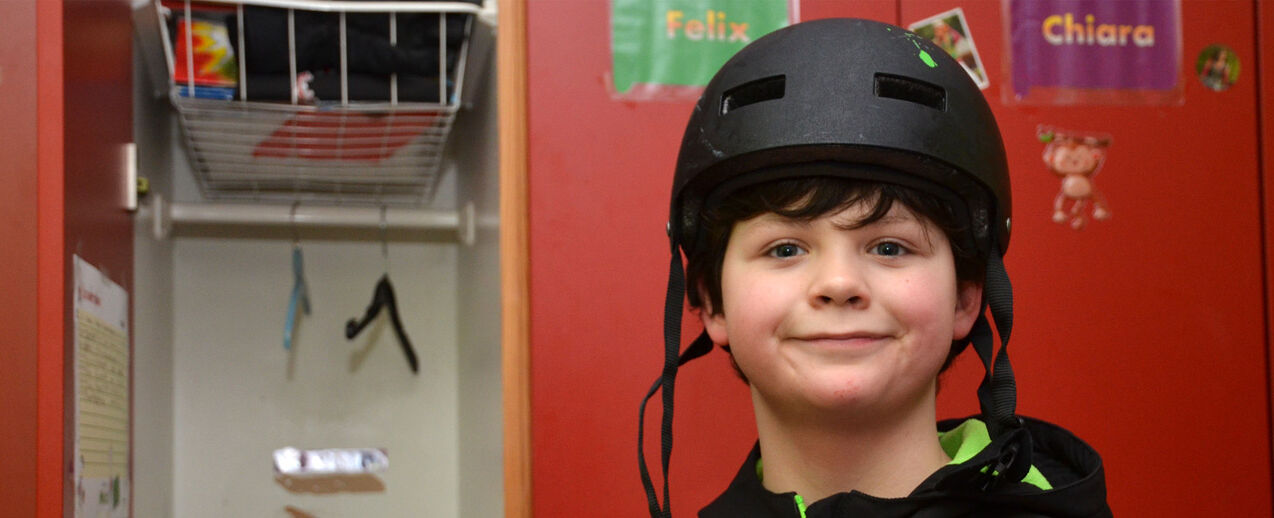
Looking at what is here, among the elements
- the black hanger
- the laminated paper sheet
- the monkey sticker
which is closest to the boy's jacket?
the monkey sticker

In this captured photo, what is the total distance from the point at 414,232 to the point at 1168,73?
46.9 inches

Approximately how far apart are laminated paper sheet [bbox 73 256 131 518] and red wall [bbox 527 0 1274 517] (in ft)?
1.67

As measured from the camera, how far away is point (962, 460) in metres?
1.05

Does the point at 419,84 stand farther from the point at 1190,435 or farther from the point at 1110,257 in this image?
the point at 1190,435

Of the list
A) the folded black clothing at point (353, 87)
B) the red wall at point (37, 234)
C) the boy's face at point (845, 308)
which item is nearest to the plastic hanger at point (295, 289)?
the folded black clothing at point (353, 87)

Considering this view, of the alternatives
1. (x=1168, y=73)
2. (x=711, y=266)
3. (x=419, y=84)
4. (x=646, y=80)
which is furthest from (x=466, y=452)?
(x=1168, y=73)

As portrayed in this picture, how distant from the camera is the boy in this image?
98 cm

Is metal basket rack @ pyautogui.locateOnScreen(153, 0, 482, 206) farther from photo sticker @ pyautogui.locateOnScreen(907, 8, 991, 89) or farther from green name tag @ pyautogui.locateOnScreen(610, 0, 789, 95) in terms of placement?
photo sticker @ pyautogui.locateOnScreen(907, 8, 991, 89)

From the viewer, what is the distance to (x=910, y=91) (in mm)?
1055

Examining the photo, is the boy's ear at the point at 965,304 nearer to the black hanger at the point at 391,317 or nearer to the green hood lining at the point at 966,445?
the green hood lining at the point at 966,445

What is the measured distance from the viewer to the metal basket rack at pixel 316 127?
1.62 m

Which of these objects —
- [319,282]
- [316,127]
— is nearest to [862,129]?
[316,127]

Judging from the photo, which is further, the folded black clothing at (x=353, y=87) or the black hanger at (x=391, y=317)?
the black hanger at (x=391, y=317)

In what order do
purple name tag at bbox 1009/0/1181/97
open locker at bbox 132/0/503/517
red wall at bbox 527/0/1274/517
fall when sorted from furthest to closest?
1. open locker at bbox 132/0/503/517
2. purple name tag at bbox 1009/0/1181/97
3. red wall at bbox 527/0/1274/517
